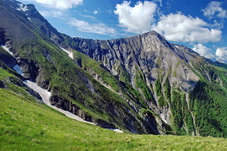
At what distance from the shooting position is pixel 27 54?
184m

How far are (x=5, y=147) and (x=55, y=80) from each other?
151m

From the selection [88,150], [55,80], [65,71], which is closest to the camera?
[88,150]

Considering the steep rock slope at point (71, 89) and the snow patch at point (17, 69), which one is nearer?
the steep rock slope at point (71, 89)

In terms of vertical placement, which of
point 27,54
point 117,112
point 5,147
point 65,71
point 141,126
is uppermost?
point 27,54

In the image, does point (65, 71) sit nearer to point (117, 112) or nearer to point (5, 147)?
point (117, 112)

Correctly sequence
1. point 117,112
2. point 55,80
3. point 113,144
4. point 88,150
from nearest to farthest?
1. point 88,150
2. point 113,144
3. point 55,80
4. point 117,112

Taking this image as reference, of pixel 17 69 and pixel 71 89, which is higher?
pixel 17 69

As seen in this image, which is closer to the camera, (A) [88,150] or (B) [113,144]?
(A) [88,150]

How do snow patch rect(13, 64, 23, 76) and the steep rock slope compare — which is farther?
snow patch rect(13, 64, 23, 76)

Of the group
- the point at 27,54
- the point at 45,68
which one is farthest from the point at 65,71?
the point at 27,54

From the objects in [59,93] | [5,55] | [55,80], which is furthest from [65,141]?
[5,55]

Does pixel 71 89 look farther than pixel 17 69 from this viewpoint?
No

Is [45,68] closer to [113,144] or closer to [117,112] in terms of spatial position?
[117,112]

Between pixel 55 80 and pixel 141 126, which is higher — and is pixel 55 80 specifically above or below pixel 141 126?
above
